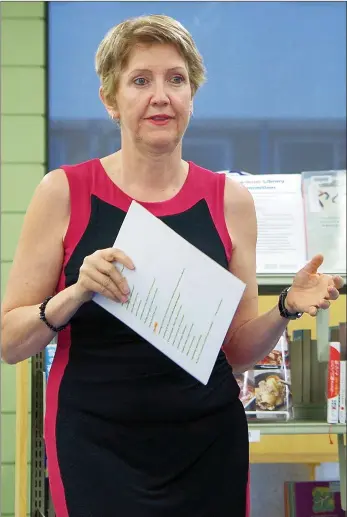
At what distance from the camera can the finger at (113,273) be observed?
1.22 m

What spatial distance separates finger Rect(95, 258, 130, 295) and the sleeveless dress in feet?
0.43

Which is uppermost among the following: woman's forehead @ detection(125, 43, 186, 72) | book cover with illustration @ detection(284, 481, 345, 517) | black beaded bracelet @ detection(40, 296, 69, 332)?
woman's forehead @ detection(125, 43, 186, 72)

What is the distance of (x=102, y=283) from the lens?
1.22m

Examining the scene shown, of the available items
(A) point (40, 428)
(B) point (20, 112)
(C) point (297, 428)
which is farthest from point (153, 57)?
(B) point (20, 112)

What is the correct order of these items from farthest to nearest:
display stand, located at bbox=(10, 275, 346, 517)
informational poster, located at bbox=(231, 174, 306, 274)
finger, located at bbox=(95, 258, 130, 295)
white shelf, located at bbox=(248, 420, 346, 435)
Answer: informational poster, located at bbox=(231, 174, 306, 274)
white shelf, located at bbox=(248, 420, 346, 435)
display stand, located at bbox=(10, 275, 346, 517)
finger, located at bbox=(95, 258, 130, 295)

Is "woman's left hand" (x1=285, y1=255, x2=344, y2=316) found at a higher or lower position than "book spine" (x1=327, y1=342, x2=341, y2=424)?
higher

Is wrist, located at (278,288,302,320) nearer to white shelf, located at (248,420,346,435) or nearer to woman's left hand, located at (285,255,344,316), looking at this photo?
woman's left hand, located at (285,255,344,316)

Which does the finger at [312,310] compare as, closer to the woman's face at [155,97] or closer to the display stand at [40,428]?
the woman's face at [155,97]

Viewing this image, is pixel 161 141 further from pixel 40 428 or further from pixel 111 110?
pixel 40 428

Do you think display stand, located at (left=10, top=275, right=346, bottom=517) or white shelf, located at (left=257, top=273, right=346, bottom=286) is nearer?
display stand, located at (left=10, top=275, right=346, bottom=517)

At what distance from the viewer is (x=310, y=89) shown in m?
4.21

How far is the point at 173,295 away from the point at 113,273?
0.11 metres

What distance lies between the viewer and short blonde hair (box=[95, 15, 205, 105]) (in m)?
1.41

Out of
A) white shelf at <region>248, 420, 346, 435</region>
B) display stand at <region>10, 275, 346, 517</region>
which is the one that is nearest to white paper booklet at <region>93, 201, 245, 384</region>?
display stand at <region>10, 275, 346, 517</region>
